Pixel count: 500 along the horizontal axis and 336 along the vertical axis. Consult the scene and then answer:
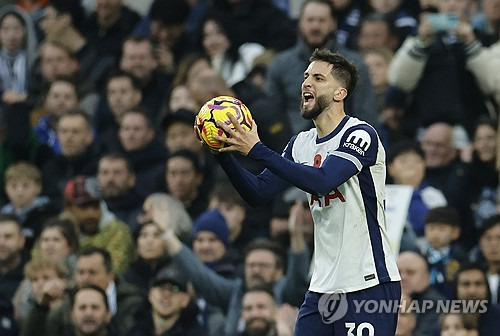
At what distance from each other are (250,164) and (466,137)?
212 centimetres

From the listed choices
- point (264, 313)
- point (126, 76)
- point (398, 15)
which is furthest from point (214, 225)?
point (398, 15)

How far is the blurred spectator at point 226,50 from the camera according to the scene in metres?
15.0

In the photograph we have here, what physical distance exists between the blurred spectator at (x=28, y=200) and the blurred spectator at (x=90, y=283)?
66.4 inches

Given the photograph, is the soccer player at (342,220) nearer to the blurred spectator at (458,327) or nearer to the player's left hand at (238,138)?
the player's left hand at (238,138)

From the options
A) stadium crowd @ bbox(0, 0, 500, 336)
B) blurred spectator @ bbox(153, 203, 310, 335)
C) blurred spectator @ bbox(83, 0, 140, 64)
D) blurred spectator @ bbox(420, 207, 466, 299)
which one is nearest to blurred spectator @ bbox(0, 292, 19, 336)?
stadium crowd @ bbox(0, 0, 500, 336)

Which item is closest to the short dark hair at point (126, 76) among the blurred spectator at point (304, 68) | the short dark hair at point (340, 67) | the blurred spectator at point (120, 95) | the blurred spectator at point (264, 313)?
the blurred spectator at point (120, 95)

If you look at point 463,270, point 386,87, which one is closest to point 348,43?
point 386,87

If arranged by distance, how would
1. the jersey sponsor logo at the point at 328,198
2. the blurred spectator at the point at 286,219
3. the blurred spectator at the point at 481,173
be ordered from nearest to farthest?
the jersey sponsor logo at the point at 328,198 → the blurred spectator at the point at 286,219 → the blurred spectator at the point at 481,173

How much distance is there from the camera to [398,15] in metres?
14.8

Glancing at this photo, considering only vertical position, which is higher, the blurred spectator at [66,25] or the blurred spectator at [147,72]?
the blurred spectator at [66,25]

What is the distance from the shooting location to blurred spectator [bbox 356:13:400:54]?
563 inches

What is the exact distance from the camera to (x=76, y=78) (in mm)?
16031

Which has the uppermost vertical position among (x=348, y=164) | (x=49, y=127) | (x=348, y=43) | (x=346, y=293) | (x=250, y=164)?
(x=348, y=43)

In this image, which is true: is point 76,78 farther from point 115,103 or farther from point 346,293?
point 346,293
